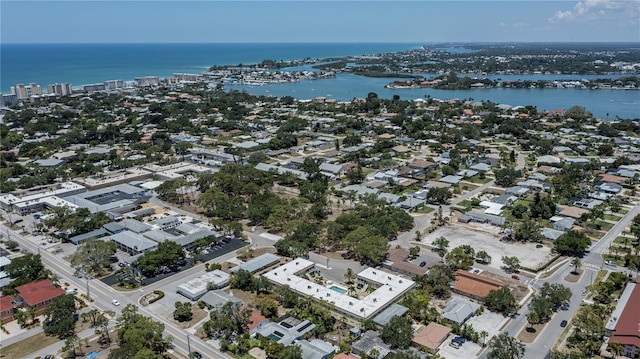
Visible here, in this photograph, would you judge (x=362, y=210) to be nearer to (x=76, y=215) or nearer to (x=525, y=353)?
(x=525, y=353)

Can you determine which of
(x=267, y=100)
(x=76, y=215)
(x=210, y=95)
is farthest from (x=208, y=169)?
(x=210, y=95)

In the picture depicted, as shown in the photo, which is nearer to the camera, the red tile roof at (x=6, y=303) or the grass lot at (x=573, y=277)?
the red tile roof at (x=6, y=303)

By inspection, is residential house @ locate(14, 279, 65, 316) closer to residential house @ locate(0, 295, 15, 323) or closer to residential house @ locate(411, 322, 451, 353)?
residential house @ locate(0, 295, 15, 323)

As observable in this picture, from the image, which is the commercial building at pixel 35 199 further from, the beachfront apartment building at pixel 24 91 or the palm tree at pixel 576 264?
the beachfront apartment building at pixel 24 91

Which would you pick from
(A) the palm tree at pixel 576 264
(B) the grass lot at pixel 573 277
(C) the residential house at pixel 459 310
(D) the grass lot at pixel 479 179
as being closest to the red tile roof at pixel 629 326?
(B) the grass lot at pixel 573 277

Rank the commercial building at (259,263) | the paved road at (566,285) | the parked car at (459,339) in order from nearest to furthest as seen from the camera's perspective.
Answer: the paved road at (566,285) < the parked car at (459,339) < the commercial building at (259,263)

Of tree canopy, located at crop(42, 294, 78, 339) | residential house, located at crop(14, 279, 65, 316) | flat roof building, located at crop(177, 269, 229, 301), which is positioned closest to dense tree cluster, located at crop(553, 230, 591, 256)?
flat roof building, located at crop(177, 269, 229, 301)
